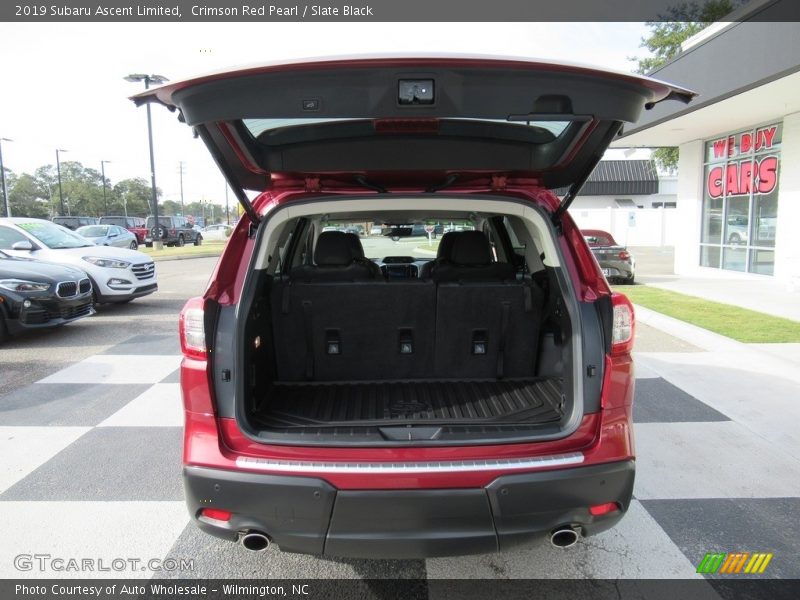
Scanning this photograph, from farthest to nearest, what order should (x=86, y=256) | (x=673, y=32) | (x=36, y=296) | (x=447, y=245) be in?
(x=673, y=32), (x=86, y=256), (x=36, y=296), (x=447, y=245)

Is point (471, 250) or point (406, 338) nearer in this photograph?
point (406, 338)

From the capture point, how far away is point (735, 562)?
252 centimetres

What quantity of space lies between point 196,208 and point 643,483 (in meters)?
131

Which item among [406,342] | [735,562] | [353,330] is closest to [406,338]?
[406,342]

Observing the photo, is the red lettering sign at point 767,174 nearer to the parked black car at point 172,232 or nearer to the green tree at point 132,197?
the parked black car at point 172,232

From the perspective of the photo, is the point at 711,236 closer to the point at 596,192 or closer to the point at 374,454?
the point at 374,454

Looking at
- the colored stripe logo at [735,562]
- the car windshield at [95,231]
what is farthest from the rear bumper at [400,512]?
the car windshield at [95,231]

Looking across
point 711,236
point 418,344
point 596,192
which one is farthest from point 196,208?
point 418,344

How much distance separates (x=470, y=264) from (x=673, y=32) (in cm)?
3013

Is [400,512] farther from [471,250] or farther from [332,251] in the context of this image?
[471,250]

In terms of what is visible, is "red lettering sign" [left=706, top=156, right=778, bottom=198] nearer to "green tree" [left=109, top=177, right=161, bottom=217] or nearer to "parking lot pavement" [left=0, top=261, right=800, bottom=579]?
"parking lot pavement" [left=0, top=261, right=800, bottom=579]

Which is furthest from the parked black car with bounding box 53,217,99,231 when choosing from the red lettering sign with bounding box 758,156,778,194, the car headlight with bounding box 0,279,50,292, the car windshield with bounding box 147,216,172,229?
the red lettering sign with bounding box 758,156,778,194

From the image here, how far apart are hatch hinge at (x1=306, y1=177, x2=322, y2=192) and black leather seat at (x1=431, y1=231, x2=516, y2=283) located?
1.08m

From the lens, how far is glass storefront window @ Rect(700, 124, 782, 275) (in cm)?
1205
